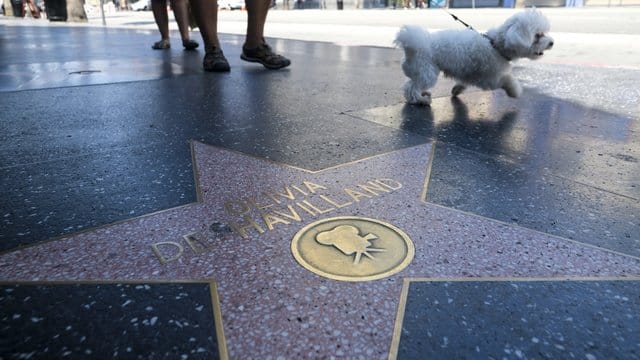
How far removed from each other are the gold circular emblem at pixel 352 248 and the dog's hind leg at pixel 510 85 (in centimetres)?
248

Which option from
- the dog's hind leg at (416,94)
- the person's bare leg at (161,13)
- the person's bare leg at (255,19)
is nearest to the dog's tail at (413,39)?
the dog's hind leg at (416,94)

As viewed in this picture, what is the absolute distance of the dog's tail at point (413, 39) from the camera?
3.41 meters

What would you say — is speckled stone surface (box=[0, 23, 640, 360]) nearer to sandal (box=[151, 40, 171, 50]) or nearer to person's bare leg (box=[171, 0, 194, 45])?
person's bare leg (box=[171, 0, 194, 45])

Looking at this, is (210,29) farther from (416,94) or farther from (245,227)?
(245,227)

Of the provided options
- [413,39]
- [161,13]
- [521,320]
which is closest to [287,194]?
[521,320]

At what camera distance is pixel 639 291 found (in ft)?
4.46

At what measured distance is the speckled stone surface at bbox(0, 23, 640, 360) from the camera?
1.37 meters

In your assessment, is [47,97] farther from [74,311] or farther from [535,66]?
[535,66]

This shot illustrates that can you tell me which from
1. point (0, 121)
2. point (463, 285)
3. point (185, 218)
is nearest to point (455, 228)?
point (463, 285)

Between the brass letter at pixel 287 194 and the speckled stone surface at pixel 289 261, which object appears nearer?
the speckled stone surface at pixel 289 261

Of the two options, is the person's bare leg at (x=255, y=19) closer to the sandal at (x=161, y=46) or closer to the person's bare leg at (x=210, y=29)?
the person's bare leg at (x=210, y=29)

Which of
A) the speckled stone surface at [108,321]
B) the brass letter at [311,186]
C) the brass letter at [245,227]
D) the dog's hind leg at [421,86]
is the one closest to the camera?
the speckled stone surface at [108,321]

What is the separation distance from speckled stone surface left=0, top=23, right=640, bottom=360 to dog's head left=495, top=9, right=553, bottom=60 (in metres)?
0.50

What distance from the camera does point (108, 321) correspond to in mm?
1231
